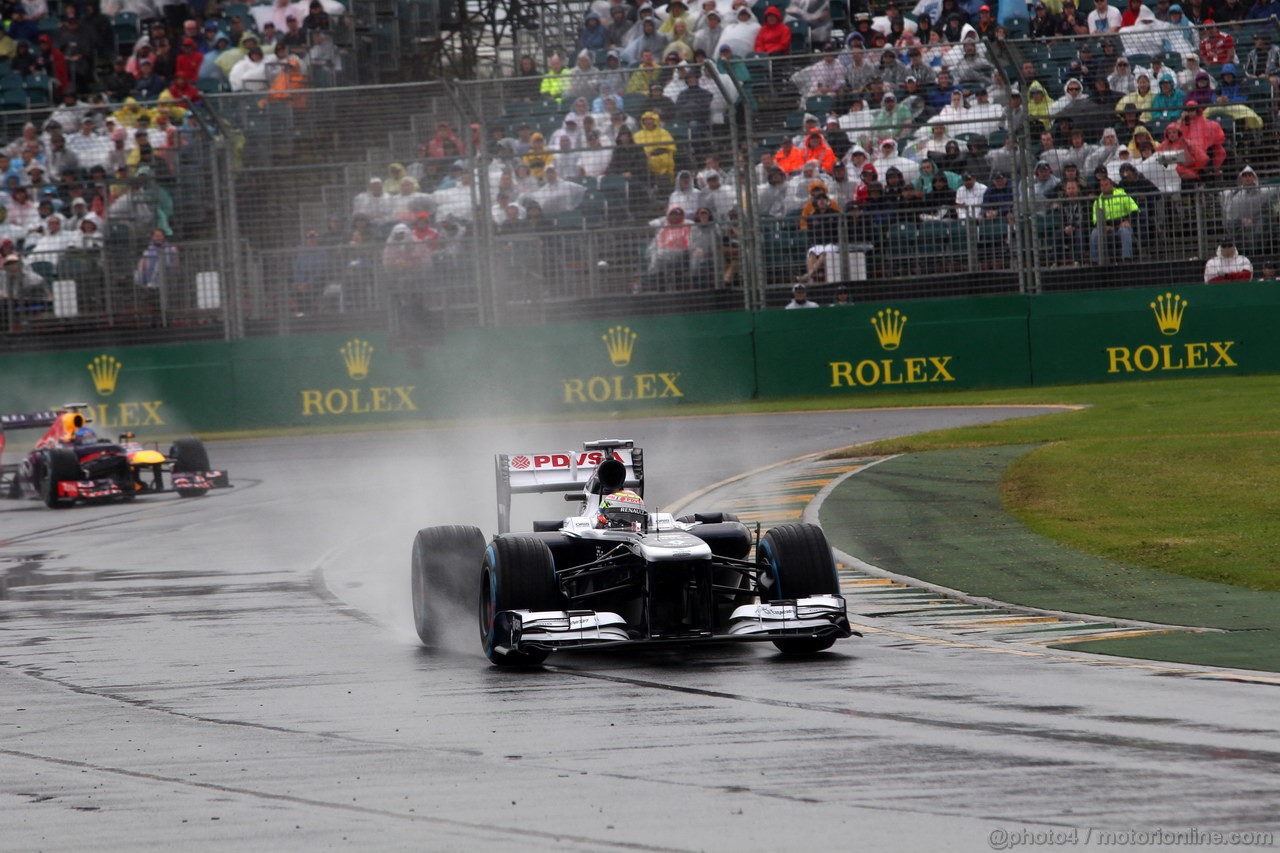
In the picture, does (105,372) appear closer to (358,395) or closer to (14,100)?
(358,395)

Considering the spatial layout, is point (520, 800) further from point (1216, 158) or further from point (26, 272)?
point (26, 272)

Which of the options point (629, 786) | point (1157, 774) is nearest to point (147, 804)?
point (629, 786)

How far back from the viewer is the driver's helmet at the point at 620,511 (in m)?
9.92

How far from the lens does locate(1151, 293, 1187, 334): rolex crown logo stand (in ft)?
85.6

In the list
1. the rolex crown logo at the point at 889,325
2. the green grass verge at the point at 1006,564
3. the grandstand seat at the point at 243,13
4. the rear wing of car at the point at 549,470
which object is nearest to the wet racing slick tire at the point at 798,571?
the green grass verge at the point at 1006,564

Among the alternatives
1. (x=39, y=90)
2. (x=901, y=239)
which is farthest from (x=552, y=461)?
(x=39, y=90)

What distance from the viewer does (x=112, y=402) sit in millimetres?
28094

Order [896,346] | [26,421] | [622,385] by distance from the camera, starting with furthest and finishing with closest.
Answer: [622,385] < [896,346] < [26,421]

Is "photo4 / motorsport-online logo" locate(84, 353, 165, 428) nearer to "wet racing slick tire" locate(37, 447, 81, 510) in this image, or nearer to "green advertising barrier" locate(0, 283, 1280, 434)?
"green advertising barrier" locate(0, 283, 1280, 434)

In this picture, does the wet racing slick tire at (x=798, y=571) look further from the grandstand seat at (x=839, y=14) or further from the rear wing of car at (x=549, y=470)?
the grandstand seat at (x=839, y=14)

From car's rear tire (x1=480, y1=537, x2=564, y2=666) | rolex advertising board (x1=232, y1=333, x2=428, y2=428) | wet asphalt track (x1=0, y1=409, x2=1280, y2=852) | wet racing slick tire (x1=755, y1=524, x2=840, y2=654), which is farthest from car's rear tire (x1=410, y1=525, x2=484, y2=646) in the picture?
rolex advertising board (x1=232, y1=333, x2=428, y2=428)

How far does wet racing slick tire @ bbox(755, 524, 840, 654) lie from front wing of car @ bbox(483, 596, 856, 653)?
0.21 metres

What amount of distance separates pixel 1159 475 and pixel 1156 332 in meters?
10.8

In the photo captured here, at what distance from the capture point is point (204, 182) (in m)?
28.5
